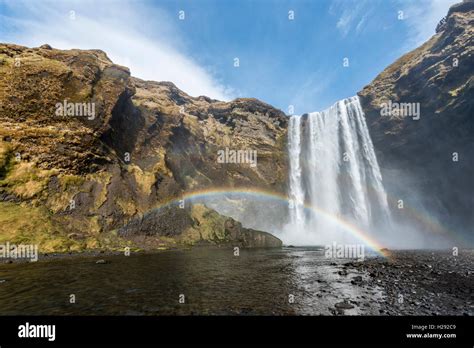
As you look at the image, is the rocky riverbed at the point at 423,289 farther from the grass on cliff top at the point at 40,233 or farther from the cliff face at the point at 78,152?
the cliff face at the point at 78,152

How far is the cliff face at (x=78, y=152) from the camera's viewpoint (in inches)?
1618

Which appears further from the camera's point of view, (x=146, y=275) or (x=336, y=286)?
(x=146, y=275)

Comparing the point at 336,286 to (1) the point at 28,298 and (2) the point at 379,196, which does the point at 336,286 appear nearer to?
(1) the point at 28,298

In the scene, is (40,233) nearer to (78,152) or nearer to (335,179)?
(78,152)

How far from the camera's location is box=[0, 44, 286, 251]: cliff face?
41.1 meters

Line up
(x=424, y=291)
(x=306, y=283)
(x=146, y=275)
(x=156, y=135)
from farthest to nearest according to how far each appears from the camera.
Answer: (x=156, y=135) < (x=146, y=275) < (x=306, y=283) < (x=424, y=291)

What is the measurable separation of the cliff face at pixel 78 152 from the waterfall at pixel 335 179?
30194 millimetres

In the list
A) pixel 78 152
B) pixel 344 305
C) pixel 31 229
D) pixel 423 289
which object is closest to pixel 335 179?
pixel 78 152

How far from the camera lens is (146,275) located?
22.3m

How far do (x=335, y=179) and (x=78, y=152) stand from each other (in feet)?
216

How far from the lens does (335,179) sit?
79.8 metres

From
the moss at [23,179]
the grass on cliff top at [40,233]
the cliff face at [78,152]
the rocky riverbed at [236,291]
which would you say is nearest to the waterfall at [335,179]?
the cliff face at [78,152]
